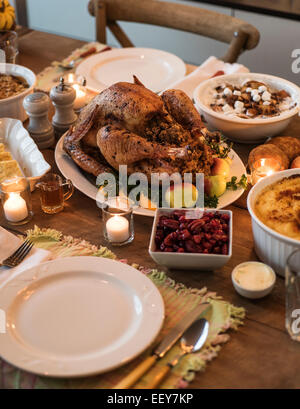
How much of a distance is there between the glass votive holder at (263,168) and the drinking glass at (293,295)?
485 millimetres

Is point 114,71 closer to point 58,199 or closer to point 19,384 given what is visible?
point 58,199

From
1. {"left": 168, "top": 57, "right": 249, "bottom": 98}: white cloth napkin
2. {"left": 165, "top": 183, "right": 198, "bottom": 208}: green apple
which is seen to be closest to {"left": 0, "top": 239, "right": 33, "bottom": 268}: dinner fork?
{"left": 165, "top": 183, "right": 198, "bottom": 208}: green apple

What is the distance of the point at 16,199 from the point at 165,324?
1.92 ft

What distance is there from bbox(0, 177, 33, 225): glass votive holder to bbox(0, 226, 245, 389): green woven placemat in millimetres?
74

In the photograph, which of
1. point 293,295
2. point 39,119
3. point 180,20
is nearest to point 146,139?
point 39,119

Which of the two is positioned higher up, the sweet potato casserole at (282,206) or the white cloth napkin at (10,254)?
the sweet potato casserole at (282,206)

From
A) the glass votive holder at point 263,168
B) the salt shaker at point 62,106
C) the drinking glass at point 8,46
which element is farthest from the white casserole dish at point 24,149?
the glass votive holder at point 263,168

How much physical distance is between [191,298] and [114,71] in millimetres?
1311

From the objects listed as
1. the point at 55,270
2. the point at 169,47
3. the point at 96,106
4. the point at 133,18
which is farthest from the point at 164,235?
the point at 169,47

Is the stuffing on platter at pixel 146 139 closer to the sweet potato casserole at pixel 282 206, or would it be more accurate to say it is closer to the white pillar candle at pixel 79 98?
the sweet potato casserole at pixel 282 206

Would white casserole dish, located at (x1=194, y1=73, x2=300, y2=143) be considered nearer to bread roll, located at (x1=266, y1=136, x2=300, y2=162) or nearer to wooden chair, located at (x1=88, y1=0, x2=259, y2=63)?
bread roll, located at (x1=266, y1=136, x2=300, y2=162)

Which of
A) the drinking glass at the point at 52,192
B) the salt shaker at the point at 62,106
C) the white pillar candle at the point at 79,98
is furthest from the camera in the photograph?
the white pillar candle at the point at 79,98

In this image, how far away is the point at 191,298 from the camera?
1196mm

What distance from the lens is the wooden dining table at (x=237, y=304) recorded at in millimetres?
1023
